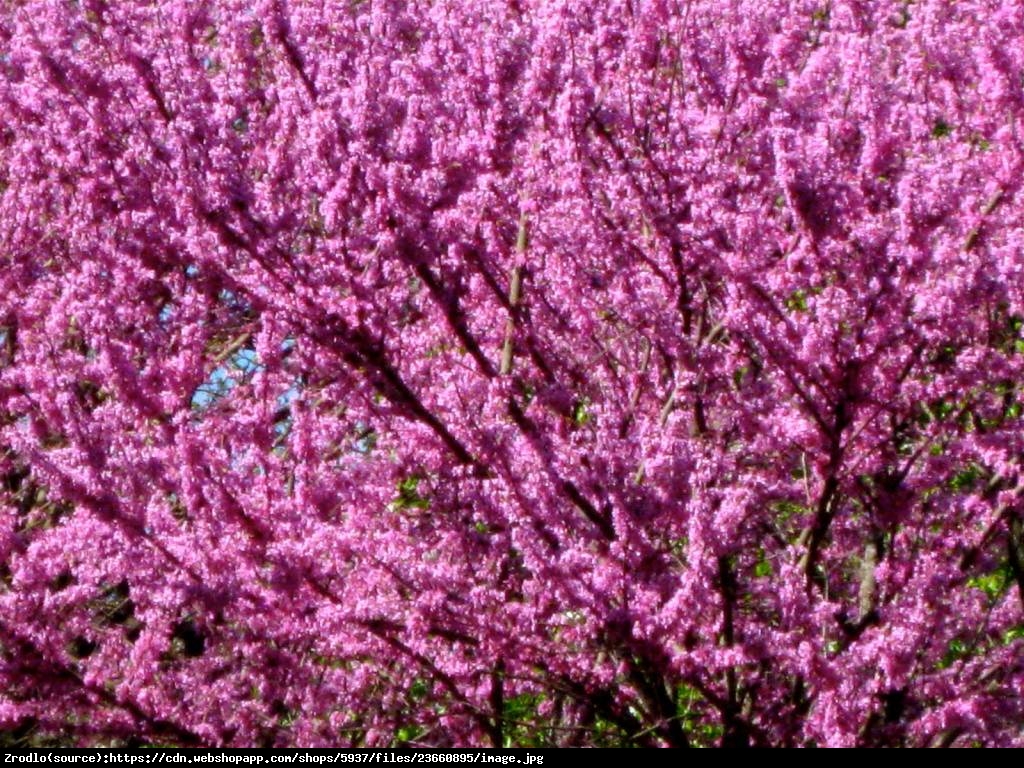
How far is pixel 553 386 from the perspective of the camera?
21.5ft

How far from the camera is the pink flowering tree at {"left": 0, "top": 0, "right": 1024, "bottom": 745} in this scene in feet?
19.4

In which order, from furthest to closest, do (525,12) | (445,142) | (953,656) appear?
(953,656)
(525,12)
(445,142)

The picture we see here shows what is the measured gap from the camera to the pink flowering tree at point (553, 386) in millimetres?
5906

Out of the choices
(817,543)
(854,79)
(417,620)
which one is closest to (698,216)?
(854,79)

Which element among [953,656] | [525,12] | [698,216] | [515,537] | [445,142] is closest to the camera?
[515,537]

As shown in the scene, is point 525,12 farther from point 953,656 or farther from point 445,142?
point 953,656

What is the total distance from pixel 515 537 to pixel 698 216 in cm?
140

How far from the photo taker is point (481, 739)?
270 inches

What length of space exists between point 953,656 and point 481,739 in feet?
10.1

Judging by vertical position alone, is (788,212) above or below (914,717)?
above

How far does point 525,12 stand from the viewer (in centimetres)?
783

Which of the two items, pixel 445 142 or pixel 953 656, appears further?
pixel 953 656
